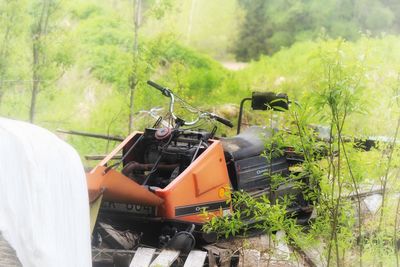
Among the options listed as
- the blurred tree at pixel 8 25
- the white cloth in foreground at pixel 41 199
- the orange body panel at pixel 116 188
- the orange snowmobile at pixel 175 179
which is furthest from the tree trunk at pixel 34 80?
the white cloth in foreground at pixel 41 199

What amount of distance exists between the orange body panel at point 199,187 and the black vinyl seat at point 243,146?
0.77 ft

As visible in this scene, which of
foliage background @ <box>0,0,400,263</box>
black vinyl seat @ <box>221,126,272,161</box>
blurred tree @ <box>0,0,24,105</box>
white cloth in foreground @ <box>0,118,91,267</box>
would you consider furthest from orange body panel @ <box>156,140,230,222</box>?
blurred tree @ <box>0,0,24,105</box>

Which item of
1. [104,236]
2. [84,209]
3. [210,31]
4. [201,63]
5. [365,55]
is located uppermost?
[210,31]

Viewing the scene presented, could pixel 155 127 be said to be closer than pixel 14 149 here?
No

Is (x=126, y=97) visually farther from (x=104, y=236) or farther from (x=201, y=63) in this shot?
(x=104, y=236)

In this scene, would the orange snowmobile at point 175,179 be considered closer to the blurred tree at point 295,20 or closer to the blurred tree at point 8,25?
the blurred tree at point 8,25

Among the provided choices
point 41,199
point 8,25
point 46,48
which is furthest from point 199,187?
point 8,25

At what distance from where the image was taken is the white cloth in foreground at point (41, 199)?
7.81 feet

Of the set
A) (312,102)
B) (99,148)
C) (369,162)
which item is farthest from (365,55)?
(99,148)

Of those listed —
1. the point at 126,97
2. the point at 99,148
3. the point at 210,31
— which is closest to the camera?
the point at 126,97

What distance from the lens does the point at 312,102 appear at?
270 cm

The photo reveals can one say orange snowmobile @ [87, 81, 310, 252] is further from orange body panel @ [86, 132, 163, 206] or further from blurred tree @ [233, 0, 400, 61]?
blurred tree @ [233, 0, 400, 61]

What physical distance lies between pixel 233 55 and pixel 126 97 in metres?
4.59

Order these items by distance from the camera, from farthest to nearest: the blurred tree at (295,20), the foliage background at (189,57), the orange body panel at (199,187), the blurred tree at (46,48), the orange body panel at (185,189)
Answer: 1. the blurred tree at (295,20)
2. the blurred tree at (46,48)
3. the orange body panel at (199,187)
4. the orange body panel at (185,189)
5. the foliage background at (189,57)
